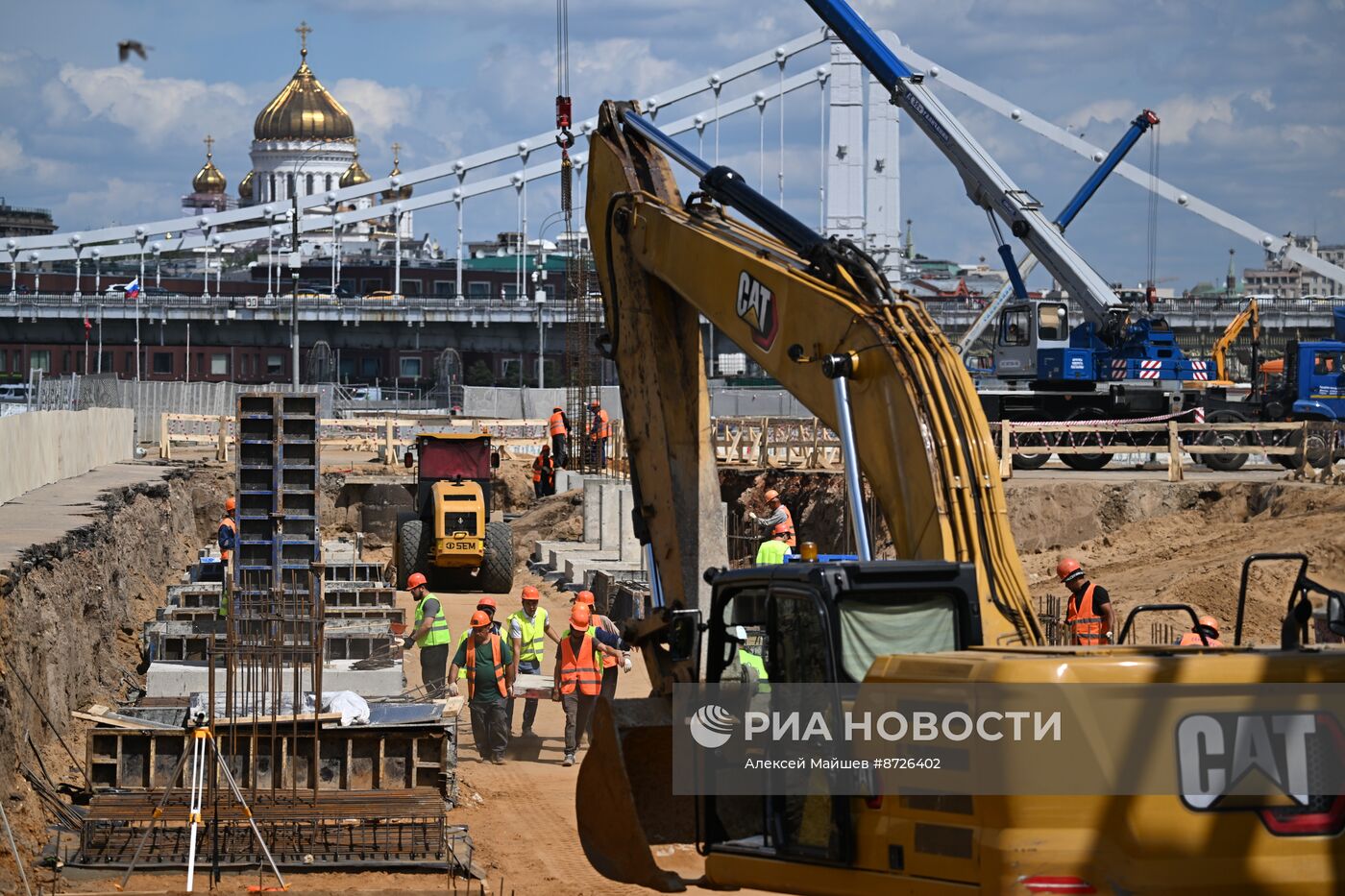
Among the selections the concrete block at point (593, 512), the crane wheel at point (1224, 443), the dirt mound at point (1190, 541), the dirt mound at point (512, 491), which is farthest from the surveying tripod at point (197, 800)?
the dirt mound at point (512, 491)

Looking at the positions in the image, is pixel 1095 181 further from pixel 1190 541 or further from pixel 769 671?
pixel 769 671

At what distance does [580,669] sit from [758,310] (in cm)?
587

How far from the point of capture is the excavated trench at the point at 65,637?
12117 millimetres

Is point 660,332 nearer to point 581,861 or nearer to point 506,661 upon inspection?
point 581,861

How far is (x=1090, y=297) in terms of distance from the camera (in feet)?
94.8

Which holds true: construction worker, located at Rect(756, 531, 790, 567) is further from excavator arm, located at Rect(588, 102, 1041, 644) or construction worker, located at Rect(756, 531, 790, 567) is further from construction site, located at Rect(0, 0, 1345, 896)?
excavator arm, located at Rect(588, 102, 1041, 644)

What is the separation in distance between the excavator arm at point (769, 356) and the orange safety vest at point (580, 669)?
14.0 feet

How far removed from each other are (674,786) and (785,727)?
1001 mm

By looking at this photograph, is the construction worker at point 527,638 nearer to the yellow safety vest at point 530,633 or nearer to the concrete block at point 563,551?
the yellow safety vest at point 530,633

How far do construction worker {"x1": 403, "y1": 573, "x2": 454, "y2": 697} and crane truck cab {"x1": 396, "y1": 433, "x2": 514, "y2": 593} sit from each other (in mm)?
8115

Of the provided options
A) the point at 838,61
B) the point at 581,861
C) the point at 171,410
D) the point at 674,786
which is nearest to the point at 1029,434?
the point at 581,861

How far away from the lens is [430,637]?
1627 centimetres

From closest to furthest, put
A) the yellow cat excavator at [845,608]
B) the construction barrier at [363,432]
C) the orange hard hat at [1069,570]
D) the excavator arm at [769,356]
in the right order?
1. the yellow cat excavator at [845,608]
2. the excavator arm at [769,356]
3. the orange hard hat at [1069,570]
4. the construction barrier at [363,432]

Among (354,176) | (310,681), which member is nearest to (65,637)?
(310,681)
